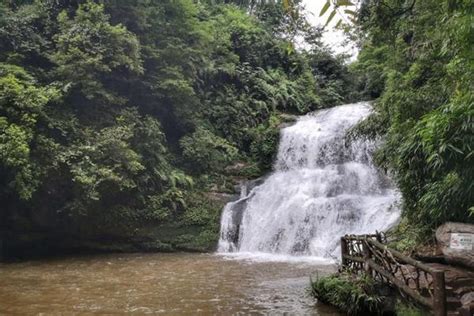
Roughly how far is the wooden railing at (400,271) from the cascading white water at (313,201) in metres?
4.12

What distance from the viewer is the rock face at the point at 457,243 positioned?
6.04 meters

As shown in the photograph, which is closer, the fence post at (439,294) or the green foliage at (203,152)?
the fence post at (439,294)

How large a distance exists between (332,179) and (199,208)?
195 inches

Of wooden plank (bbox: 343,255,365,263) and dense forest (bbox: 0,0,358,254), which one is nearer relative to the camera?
wooden plank (bbox: 343,255,365,263)

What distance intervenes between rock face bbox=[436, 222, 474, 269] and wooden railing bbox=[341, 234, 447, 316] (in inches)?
17.0

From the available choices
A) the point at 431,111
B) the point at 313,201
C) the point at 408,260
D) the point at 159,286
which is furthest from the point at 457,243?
the point at 313,201

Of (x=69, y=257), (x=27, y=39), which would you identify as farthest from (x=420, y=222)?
(x=27, y=39)

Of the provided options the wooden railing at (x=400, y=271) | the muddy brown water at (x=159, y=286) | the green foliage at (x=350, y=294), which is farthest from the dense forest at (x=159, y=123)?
the muddy brown water at (x=159, y=286)

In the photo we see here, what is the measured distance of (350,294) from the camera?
703 cm

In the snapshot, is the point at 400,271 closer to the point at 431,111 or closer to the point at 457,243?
the point at 457,243

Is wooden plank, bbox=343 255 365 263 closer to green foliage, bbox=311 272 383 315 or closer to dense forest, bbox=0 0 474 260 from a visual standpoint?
green foliage, bbox=311 272 383 315

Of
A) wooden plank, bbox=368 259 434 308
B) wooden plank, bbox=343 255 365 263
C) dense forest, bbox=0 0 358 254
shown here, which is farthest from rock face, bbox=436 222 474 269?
dense forest, bbox=0 0 358 254

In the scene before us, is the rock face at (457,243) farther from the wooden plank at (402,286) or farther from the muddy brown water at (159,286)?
the muddy brown water at (159,286)

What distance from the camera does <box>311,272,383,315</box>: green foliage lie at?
6.70m
